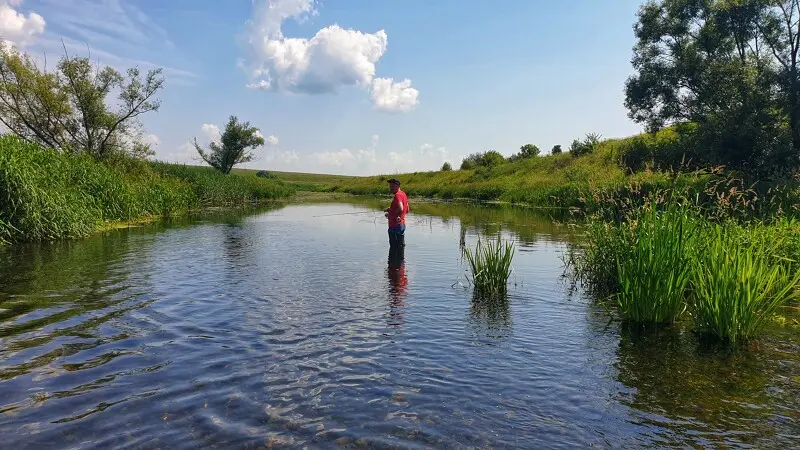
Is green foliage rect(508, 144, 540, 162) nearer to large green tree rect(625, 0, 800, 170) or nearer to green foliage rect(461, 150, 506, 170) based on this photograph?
green foliage rect(461, 150, 506, 170)

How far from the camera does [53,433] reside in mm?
5215

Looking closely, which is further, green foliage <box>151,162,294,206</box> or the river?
green foliage <box>151,162,294,206</box>

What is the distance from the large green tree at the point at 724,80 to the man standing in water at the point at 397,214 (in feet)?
58.5

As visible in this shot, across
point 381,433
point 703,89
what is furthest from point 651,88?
point 381,433

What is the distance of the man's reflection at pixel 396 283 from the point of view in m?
10.3

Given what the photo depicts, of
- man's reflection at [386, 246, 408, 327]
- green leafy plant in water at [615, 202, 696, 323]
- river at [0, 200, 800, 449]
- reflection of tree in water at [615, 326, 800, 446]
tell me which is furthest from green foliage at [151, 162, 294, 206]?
reflection of tree in water at [615, 326, 800, 446]

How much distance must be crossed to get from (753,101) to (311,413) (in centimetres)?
2718

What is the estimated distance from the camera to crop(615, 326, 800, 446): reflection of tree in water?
221 inches

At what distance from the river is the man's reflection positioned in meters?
0.10

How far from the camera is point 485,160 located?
81.8 m

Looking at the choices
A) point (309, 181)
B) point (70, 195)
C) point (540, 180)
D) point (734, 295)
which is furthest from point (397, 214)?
point (309, 181)

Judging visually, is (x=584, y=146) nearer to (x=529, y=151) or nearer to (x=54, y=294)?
(x=529, y=151)

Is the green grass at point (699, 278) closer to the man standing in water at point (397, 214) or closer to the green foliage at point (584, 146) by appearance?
the man standing in water at point (397, 214)

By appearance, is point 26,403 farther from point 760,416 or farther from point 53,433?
point 760,416
